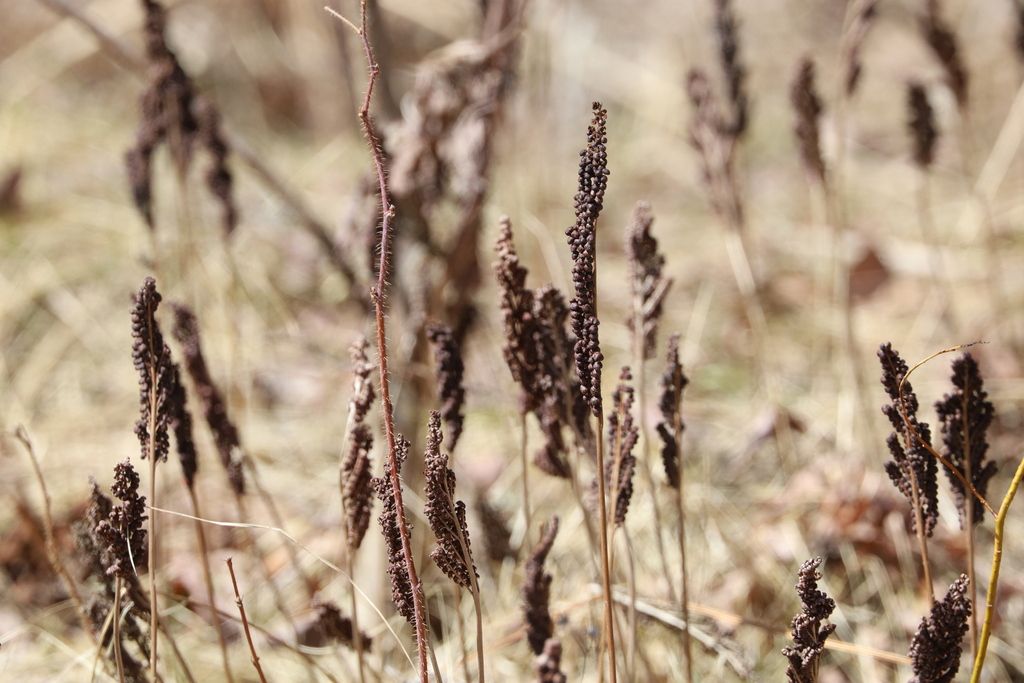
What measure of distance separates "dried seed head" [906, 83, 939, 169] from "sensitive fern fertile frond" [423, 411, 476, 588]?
1.38 metres

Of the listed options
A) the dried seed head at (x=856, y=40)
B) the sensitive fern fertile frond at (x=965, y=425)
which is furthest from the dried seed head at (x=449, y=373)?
the dried seed head at (x=856, y=40)

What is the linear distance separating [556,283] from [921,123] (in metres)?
0.85

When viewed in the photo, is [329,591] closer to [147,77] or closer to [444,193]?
[444,193]

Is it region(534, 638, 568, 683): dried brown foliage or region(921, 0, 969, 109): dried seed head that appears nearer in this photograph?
region(534, 638, 568, 683): dried brown foliage

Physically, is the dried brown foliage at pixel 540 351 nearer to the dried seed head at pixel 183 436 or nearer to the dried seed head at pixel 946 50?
the dried seed head at pixel 183 436

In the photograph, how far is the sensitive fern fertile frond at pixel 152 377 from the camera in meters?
0.84

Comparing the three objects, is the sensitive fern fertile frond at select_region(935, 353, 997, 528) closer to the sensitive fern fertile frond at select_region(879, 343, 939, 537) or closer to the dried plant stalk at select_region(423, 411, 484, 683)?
the sensitive fern fertile frond at select_region(879, 343, 939, 537)

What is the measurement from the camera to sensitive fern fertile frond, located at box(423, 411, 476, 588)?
2.45 feet

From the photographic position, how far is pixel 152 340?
86 cm

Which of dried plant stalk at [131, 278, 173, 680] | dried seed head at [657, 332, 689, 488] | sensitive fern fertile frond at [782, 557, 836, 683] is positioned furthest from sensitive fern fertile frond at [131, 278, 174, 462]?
sensitive fern fertile frond at [782, 557, 836, 683]

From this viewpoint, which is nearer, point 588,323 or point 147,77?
point 588,323

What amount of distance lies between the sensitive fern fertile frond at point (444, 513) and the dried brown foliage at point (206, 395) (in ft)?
1.34

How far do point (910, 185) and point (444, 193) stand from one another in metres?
2.76

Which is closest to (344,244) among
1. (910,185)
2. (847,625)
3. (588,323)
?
(588,323)
